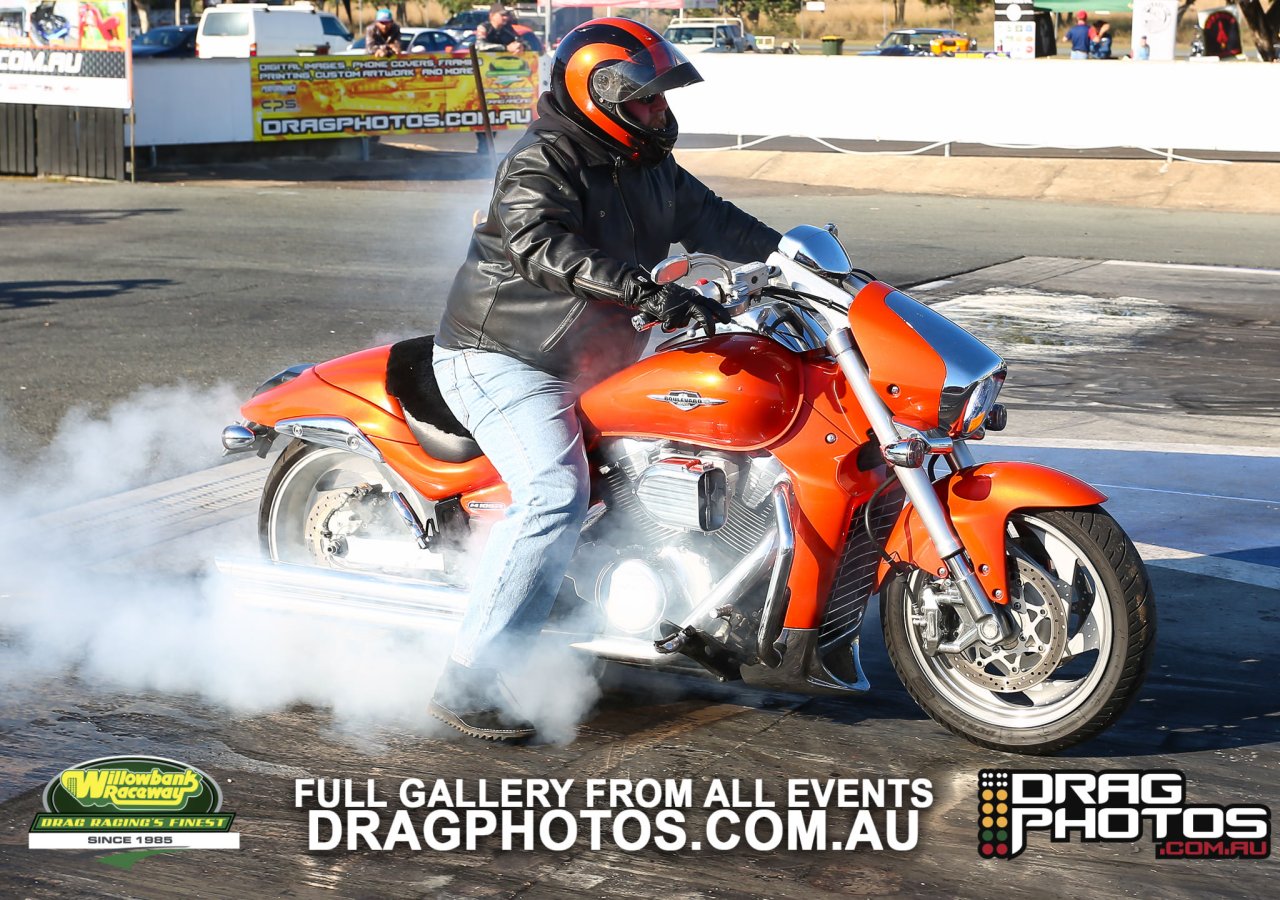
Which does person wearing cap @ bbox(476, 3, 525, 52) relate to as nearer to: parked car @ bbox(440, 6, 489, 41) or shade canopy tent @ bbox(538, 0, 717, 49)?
shade canopy tent @ bbox(538, 0, 717, 49)

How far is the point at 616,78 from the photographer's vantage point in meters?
4.45

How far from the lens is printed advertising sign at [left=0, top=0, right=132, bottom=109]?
21.7 meters

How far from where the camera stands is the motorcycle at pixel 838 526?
4.21 meters

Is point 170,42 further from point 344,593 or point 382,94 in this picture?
point 344,593

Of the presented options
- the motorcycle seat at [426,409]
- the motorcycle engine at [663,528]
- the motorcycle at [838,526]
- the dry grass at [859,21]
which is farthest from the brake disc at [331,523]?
the dry grass at [859,21]

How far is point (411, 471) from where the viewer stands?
195 inches

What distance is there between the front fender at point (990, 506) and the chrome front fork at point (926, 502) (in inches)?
1.3

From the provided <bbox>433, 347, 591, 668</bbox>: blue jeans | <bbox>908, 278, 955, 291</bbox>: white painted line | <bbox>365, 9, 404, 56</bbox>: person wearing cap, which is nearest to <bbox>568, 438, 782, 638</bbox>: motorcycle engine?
<bbox>433, 347, 591, 668</bbox>: blue jeans

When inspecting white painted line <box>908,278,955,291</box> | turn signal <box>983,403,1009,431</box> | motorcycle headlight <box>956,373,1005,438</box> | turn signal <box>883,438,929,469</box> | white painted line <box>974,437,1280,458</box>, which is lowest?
white painted line <box>974,437,1280,458</box>

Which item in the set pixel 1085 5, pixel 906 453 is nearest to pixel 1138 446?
pixel 906 453

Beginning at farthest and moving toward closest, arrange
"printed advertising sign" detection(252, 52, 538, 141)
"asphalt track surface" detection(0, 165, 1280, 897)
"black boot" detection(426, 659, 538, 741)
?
1. "printed advertising sign" detection(252, 52, 538, 141)
2. "black boot" detection(426, 659, 538, 741)
3. "asphalt track surface" detection(0, 165, 1280, 897)

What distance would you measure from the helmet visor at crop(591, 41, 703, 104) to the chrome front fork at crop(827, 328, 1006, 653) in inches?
32.6

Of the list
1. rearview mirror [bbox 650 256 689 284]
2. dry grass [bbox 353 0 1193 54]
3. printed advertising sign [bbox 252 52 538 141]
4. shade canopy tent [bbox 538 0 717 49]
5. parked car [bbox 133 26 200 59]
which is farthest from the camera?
dry grass [bbox 353 0 1193 54]

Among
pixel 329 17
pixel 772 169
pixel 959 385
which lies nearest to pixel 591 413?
pixel 959 385
